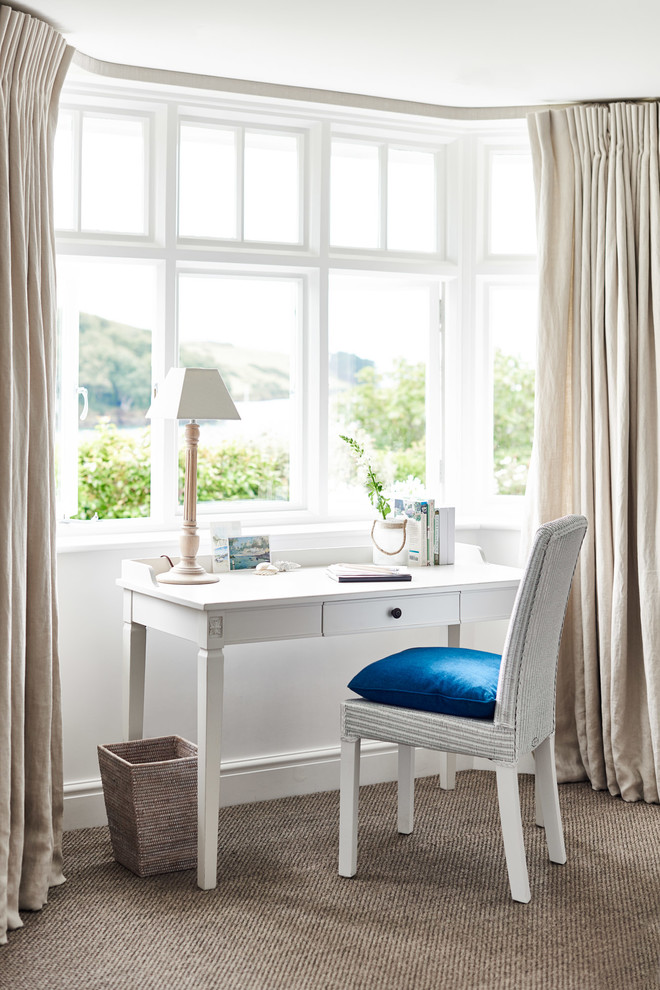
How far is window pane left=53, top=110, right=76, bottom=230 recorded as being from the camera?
10.7ft

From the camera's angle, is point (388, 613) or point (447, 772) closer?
point (388, 613)

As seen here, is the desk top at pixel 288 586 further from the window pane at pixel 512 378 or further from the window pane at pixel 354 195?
the window pane at pixel 354 195

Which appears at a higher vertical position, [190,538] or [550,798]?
[190,538]

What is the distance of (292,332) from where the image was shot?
Result: 12.2ft

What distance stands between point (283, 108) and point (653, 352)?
1.53 meters

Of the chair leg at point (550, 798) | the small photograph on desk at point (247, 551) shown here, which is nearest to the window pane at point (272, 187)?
the small photograph on desk at point (247, 551)

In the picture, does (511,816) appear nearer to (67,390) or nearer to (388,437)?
(388,437)

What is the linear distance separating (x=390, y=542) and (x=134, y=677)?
947 millimetres

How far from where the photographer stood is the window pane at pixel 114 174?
3.34 m

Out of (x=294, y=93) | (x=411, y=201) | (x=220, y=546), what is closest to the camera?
(x=220, y=546)

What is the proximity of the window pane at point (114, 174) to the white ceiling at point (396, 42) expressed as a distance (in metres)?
0.28

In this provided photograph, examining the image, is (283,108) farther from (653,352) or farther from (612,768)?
(612,768)

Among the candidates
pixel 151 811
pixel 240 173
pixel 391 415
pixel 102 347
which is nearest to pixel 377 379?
pixel 391 415

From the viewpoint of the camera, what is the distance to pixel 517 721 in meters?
2.51
